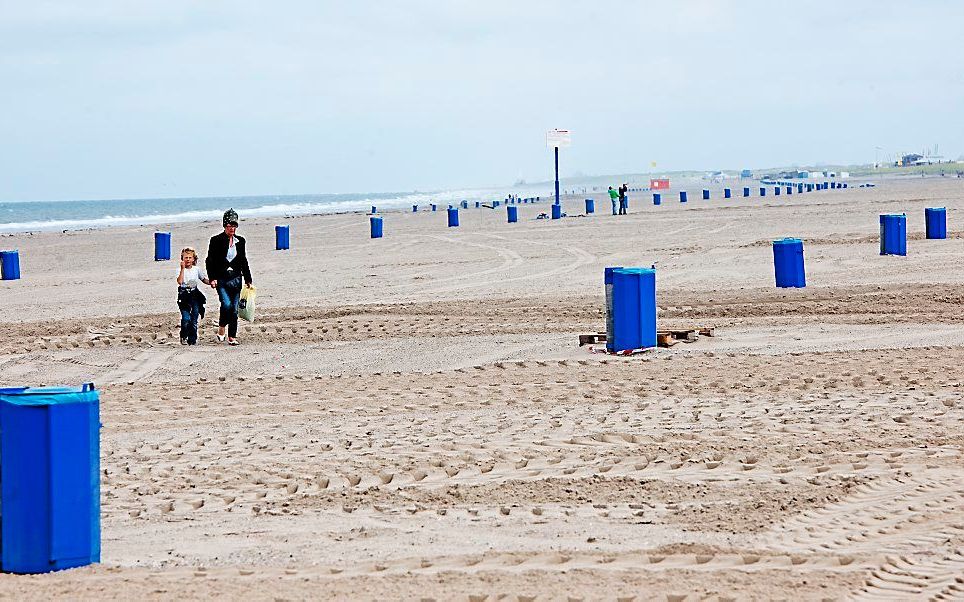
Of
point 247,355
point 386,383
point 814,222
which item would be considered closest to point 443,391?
point 386,383

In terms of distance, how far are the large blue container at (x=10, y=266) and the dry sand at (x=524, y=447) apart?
7532 millimetres

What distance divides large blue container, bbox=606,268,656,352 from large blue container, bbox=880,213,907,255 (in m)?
11.5

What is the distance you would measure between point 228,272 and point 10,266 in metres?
13.2

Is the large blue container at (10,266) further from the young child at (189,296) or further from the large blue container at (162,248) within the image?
the young child at (189,296)

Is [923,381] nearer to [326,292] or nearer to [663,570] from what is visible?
[663,570]

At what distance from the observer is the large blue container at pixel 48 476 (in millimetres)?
5203

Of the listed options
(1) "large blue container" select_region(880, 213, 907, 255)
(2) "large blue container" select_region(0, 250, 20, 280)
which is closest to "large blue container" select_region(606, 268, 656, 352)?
(1) "large blue container" select_region(880, 213, 907, 255)

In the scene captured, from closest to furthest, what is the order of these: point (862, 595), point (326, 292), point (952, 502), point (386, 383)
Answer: point (862, 595)
point (952, 502)
point (386, 383)
point (326, 292)

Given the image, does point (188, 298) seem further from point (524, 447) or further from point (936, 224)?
point (936, 224)

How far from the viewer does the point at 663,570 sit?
17.4 ft

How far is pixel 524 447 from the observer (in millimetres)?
7988

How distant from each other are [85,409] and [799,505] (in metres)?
3.46

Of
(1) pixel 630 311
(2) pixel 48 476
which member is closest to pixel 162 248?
(1) pixel 630 311

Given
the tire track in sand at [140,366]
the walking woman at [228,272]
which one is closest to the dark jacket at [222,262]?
the walking woman at [228,272]
